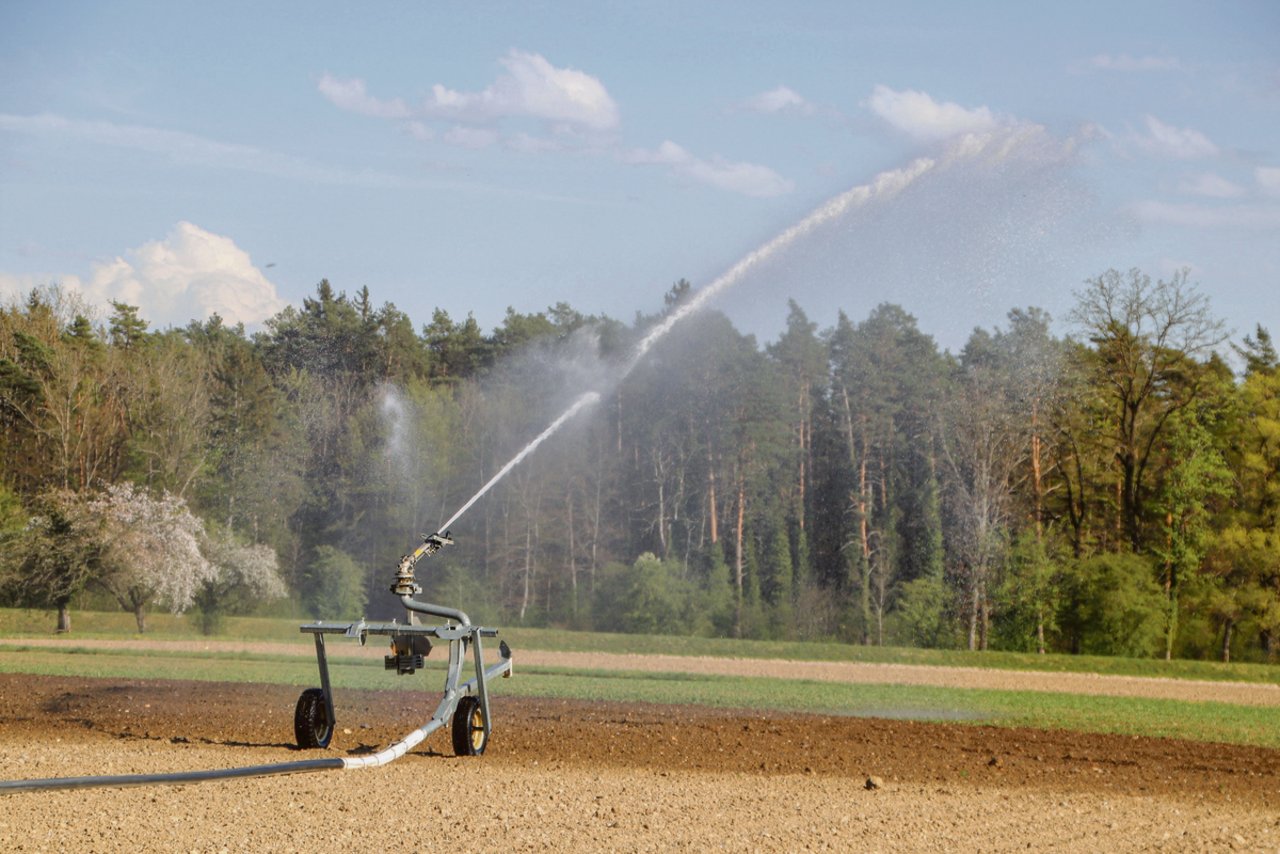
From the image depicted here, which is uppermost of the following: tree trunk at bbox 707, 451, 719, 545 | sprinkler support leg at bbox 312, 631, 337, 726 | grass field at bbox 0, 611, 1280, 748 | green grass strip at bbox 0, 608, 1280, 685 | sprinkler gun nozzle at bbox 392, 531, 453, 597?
tree trunk at bbox 707, 451, 719, 545

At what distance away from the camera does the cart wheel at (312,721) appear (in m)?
13.3

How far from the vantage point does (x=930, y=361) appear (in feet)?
191

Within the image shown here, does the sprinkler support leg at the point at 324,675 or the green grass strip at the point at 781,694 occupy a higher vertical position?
the sprinkler support leg at the point at 324,675

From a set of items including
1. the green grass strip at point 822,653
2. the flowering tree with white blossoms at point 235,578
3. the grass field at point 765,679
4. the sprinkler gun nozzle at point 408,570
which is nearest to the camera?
the sprinkler gun nozzle at point 408,570

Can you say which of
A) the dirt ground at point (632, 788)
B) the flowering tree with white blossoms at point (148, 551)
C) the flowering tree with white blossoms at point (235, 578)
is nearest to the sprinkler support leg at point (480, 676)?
the dirt ground at point (632, 788)

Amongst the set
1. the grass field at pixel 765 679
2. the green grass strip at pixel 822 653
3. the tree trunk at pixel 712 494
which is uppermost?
the tree trunk at pixel 712 494

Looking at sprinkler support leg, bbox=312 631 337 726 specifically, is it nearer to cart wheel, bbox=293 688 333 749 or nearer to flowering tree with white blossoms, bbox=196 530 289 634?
cart wheel, bbox=293 688 333 749

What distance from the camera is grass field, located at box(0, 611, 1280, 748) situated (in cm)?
2294

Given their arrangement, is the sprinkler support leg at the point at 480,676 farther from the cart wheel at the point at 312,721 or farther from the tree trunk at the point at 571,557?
the tree trunk at the point at 571,557

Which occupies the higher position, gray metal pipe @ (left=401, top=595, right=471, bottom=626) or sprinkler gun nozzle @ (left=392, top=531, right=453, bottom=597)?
sprinkler gun nozzle @ (left=392, top=531, right=453, bottom=597)

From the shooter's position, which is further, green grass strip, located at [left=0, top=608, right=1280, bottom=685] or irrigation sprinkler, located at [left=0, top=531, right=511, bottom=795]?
green grass strip, located at [left=0, top=608, right=1280, bottom=685]

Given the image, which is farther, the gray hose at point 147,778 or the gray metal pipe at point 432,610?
the gray metal pipe at point 432,610

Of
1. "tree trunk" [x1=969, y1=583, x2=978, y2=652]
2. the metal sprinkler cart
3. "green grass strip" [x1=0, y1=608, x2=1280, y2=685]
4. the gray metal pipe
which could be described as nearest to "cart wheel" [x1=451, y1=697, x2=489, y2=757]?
the metal sprinkler cart

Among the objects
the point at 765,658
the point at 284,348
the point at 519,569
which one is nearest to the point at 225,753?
the point at 765,658
